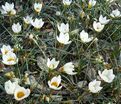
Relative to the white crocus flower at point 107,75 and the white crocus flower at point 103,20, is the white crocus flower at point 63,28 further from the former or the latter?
the white crocus flower at point 107,75

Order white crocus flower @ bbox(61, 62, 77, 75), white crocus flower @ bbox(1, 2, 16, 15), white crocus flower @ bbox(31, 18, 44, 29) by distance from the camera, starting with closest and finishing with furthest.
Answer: white crocus flower @ bbox(61, 62, 77, 75) → white crocus flower @ bbox(31, 18, 44, 29) → white crocus flower @ bbox(1, 2, 16, 15)

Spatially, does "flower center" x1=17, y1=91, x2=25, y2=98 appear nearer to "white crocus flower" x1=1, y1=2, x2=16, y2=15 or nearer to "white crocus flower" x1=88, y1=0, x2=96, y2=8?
"white crocus flower" x1=1, y1=2, x2=16, y2=15

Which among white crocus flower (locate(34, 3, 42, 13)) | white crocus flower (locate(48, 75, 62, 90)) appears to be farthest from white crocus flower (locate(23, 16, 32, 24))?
white crocus flower (locate(48, 75, 62, 90))

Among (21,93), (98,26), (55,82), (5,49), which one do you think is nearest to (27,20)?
(5,49)

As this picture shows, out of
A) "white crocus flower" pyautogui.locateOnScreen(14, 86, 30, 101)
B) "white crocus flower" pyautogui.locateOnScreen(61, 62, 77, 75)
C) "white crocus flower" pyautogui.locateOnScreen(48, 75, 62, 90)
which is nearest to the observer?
"white crocus flower" pyautogui.locateOnScreen(14, 86, 30, 101)

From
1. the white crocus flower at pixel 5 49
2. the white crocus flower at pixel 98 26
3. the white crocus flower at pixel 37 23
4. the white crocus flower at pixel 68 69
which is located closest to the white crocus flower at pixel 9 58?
the white crocus flower at pixel 5 49
